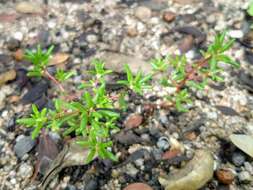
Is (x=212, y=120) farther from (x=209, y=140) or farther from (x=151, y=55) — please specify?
(x=151, y=55)

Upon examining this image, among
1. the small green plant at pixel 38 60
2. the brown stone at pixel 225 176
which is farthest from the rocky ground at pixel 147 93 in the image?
the small green plant at pixel 38 60

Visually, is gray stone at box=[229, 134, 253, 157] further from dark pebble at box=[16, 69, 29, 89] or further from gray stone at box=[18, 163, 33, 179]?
dark pebble at box=[16, 69, 29, 89]

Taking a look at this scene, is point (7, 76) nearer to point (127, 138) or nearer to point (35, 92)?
point (35, 92)

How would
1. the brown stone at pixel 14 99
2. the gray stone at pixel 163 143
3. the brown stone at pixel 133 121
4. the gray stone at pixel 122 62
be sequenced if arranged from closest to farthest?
the gray stone at pixel 163 143 < the brown stone at pixel 133 121 < the brown stone at pixel 14 99 < the gray stone at pixel 122 62

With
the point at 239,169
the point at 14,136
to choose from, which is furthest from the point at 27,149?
the point at 239,169

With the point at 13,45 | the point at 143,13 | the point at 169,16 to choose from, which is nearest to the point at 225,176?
the point at 169,16

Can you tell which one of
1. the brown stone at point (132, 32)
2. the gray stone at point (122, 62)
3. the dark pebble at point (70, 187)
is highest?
the brown stone at point (132, 32)

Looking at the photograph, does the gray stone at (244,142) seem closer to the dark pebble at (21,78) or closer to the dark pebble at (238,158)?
the dark pebble at (238,158)

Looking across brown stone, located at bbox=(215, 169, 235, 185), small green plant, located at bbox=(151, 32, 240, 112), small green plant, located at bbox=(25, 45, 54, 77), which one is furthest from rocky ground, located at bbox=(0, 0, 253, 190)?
small green plant, located at bbox=(25, 45, 54, 77)
